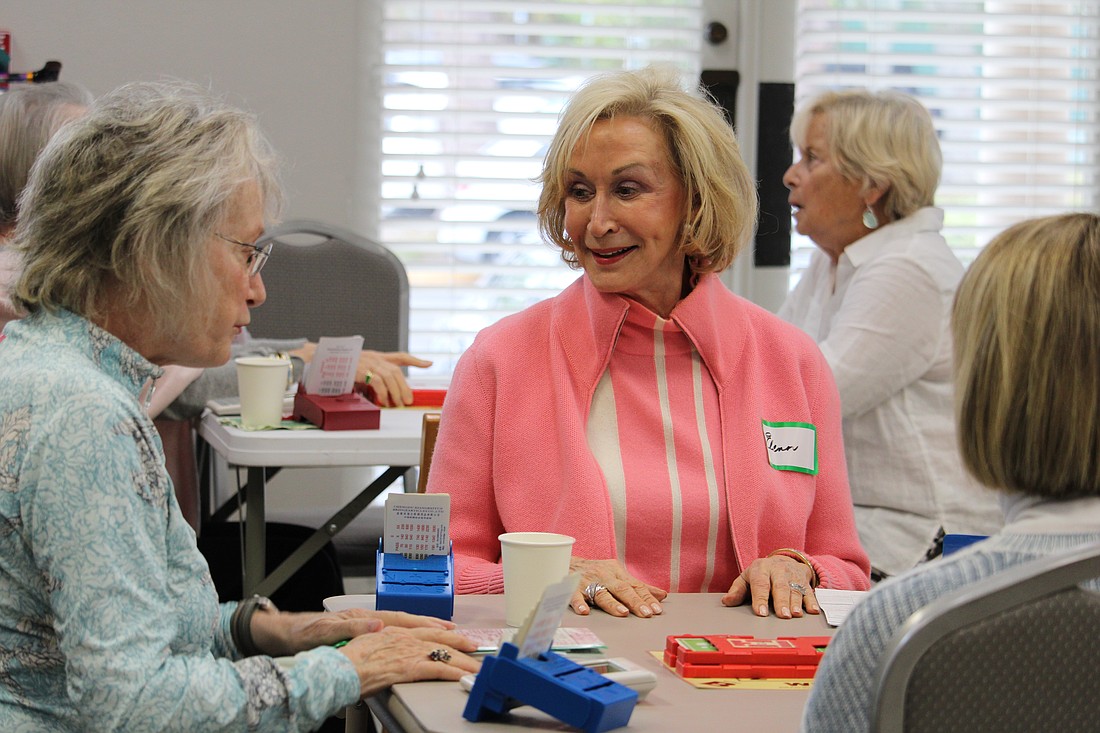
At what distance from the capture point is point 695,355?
2.26 metres

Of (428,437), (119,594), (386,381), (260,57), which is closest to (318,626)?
(119,594)

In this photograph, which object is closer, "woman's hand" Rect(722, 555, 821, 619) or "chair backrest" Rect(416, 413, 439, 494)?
"woman's hand" Rect(722, 555, 821, 619)

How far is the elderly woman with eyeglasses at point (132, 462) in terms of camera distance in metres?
1.25

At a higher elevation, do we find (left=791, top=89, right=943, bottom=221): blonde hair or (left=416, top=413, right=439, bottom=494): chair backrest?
(left=791, top=89, right=943, bottom=221): blonde hair

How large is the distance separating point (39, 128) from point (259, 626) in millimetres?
1359

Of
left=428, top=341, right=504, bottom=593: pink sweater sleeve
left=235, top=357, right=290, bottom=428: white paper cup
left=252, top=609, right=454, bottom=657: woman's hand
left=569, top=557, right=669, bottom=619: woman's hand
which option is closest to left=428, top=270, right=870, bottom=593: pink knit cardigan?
left=428, top=341, right=504, bottom=593: pink sweater sleeve

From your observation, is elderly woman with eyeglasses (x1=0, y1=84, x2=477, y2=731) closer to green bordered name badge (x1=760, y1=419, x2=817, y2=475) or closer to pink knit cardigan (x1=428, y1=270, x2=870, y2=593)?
pink knit cardigan (x1=428, y1=270, x2=870, y2=593)

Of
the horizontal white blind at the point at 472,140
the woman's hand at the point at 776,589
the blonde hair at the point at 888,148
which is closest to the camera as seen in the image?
the woman's hand at the point at 776,589

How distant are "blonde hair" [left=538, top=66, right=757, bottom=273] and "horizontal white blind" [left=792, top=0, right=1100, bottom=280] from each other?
2.74 meters

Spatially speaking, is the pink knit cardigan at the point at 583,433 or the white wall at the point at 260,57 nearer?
the pink knit cardigan at the point at 583,433

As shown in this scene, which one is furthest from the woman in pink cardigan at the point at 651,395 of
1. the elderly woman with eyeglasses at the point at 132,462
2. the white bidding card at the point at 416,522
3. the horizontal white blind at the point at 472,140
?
the horizontal white blind at the point at 472,140

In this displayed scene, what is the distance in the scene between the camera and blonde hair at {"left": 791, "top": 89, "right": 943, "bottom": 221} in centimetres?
346

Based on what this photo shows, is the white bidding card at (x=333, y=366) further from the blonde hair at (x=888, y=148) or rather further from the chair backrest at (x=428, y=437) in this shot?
the blonde hair at (x=888, y=148)

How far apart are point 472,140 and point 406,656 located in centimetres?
345
